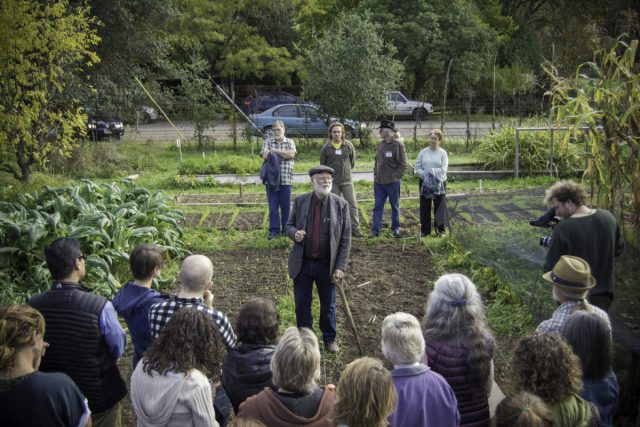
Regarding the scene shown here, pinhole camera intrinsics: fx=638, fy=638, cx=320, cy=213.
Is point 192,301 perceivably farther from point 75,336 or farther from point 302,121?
point 302,121

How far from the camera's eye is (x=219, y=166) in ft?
49.7

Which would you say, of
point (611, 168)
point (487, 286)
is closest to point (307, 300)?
point (487, 286)

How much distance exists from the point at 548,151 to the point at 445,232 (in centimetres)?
577

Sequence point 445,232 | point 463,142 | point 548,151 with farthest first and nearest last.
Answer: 1. point 463,142
2. point 548,151
3. point 445,232

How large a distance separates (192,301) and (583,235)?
9.15ft

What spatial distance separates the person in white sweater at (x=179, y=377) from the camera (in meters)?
3.08

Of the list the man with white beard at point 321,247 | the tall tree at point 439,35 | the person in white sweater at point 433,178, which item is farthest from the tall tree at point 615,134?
the tall tree at point 439,35

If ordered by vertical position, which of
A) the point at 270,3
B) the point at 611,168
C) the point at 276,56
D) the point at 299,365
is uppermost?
the point at 270,3

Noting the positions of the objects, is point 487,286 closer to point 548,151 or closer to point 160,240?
point 160,240

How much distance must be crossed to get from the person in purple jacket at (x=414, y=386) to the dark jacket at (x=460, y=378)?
0.81ft

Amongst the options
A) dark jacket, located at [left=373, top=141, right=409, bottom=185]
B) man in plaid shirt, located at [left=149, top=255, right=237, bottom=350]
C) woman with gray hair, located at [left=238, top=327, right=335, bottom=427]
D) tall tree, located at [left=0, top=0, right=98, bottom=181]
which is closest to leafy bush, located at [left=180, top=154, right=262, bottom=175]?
tall tree, located at [left=0, top=0, right=98, bottom=181]

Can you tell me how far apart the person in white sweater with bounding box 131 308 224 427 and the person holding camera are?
268 cm

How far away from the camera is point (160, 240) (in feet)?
27.0

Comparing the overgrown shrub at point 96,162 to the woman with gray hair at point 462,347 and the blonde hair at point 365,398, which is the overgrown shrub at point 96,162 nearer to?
the woman with gray hair at point 462,347
